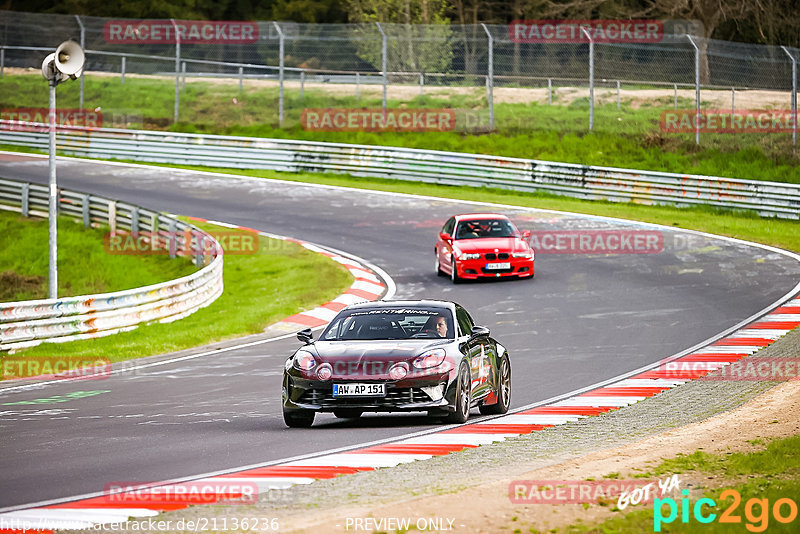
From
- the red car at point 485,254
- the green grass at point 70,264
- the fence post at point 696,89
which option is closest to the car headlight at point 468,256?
the red car at point 485,254

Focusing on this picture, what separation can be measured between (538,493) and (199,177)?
105 ft

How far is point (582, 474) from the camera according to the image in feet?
28.8

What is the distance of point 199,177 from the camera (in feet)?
128

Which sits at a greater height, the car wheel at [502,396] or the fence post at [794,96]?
the fence post at [794,96]

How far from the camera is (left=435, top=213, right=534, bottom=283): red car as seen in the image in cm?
2366

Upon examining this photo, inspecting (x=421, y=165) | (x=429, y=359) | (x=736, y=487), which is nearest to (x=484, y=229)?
(x=421, y=165)

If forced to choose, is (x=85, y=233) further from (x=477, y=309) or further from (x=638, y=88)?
(x=638, y=88)

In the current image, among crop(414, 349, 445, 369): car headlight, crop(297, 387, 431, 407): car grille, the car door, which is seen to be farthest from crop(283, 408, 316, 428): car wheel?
the car door

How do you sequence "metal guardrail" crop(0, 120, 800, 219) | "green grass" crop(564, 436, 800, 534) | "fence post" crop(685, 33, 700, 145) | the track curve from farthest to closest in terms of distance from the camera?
"fence post" crop(685, 33, 700, 145), "metal guardrail" crop(0, 120, 800, 219), the track curve, "green grass" crop(564, 436, 800, 534)

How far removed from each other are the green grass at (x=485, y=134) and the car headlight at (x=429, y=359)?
23229 mm

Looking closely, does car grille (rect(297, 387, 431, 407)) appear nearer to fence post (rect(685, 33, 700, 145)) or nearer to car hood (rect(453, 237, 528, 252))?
car hood (rect(453, 237, 528, 252))

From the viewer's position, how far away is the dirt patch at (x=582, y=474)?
731 centimetres

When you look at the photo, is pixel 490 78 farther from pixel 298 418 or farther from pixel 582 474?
pixel 582 474

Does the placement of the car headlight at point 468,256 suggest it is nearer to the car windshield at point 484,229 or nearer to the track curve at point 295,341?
the track curve at point 295,341
